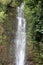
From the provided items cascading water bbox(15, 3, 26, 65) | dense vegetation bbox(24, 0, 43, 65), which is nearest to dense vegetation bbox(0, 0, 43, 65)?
dense vegetation bbox(24, 0, 43, 65)

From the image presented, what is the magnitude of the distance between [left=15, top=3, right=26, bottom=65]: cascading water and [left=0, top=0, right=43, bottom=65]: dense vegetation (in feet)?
1.25

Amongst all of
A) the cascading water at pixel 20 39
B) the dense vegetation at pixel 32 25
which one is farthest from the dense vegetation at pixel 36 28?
the cascading water at pixel 20 39

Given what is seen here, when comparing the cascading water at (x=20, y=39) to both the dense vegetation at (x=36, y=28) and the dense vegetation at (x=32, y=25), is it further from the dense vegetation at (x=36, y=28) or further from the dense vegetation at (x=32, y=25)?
the dense vegetation at (x=36, y=28)

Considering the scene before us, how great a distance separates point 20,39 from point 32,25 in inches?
79.8

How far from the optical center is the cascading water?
33.0 ft

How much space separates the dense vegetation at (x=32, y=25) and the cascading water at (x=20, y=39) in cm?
38

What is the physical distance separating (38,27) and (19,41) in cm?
252

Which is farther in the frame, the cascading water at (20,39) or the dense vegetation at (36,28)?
the cascading water at (20,39)

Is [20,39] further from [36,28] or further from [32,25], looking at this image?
[36,28]

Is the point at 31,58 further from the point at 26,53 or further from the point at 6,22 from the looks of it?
the point at 6,22

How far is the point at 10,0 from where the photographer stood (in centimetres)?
1066

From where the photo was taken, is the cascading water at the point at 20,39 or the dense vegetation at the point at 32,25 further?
the cascading water at the point at 20,39

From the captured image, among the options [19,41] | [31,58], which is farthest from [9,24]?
[31,58]

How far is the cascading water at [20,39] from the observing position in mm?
10062
